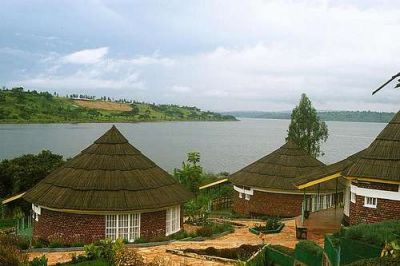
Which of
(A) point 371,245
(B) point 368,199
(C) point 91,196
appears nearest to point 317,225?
(B) point 368,199

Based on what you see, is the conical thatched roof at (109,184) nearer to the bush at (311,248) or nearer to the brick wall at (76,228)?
the brick wall at (76,228)

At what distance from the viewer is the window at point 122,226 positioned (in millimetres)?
22828

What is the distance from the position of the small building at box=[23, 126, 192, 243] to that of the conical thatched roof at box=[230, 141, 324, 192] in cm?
833

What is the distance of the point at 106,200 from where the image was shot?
22625 mm

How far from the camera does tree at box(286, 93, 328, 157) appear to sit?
5706 centimetres

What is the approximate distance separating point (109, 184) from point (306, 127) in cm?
3783

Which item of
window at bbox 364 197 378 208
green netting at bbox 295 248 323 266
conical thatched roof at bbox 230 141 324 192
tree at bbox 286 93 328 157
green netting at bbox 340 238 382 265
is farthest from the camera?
tree at bbox 286 93 328 157

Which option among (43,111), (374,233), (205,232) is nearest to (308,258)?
(374,233)

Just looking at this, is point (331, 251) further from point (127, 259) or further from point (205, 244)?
point (205, 244)

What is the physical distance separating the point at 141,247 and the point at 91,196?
3.66 m

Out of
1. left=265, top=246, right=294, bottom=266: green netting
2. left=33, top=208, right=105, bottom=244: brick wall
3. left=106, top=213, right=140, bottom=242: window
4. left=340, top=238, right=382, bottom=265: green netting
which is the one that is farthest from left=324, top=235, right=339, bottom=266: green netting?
left=33, top=208, right=105, bottom=244: brick wall

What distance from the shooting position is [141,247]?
68.9 feet

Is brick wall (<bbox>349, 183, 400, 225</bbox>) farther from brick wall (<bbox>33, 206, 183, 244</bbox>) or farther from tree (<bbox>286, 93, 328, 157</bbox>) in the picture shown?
tree (<bbox>286, 93, 328, 157</bbox>)

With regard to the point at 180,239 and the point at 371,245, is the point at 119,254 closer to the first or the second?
the point at 180,239
